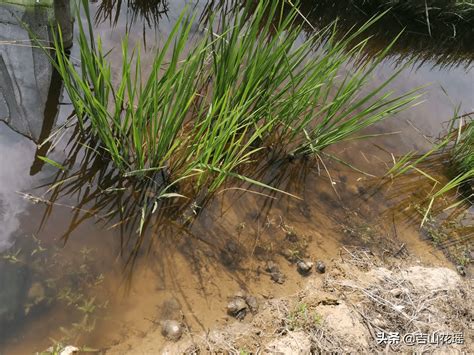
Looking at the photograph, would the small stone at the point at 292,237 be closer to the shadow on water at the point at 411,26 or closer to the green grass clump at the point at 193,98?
the green grass clump at the point at 193,98

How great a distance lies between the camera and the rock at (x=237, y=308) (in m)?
1.75

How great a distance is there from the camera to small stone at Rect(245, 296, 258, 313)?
1791 millimetres

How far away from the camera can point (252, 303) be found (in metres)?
1.80

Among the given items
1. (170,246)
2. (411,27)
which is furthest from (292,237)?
(411,27)

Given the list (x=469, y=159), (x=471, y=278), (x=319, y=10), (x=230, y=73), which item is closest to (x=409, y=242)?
(x=471, y=278)

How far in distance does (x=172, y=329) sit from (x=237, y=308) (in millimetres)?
301

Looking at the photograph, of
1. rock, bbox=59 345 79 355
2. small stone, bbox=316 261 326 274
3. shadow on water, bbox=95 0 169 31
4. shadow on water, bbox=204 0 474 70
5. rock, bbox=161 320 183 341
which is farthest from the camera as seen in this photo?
shadow on water, bbox=204 0 474 70

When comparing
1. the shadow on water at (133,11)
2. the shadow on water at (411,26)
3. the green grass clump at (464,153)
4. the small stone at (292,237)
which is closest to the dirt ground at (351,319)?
the small stone at (292,237)

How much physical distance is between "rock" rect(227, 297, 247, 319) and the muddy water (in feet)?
0.11

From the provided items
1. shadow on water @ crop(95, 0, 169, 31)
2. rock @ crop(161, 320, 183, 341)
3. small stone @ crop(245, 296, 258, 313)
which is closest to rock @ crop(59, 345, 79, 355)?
rock @ crop(161, 320, 183, 341)

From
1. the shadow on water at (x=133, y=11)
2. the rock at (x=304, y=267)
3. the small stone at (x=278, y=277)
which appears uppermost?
the shadow on water at (x=133, y=11)

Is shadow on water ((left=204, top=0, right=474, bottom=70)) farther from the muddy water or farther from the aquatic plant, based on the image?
the muddy water

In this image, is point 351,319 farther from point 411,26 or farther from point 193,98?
point 411,26

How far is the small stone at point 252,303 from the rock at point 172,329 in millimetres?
327
